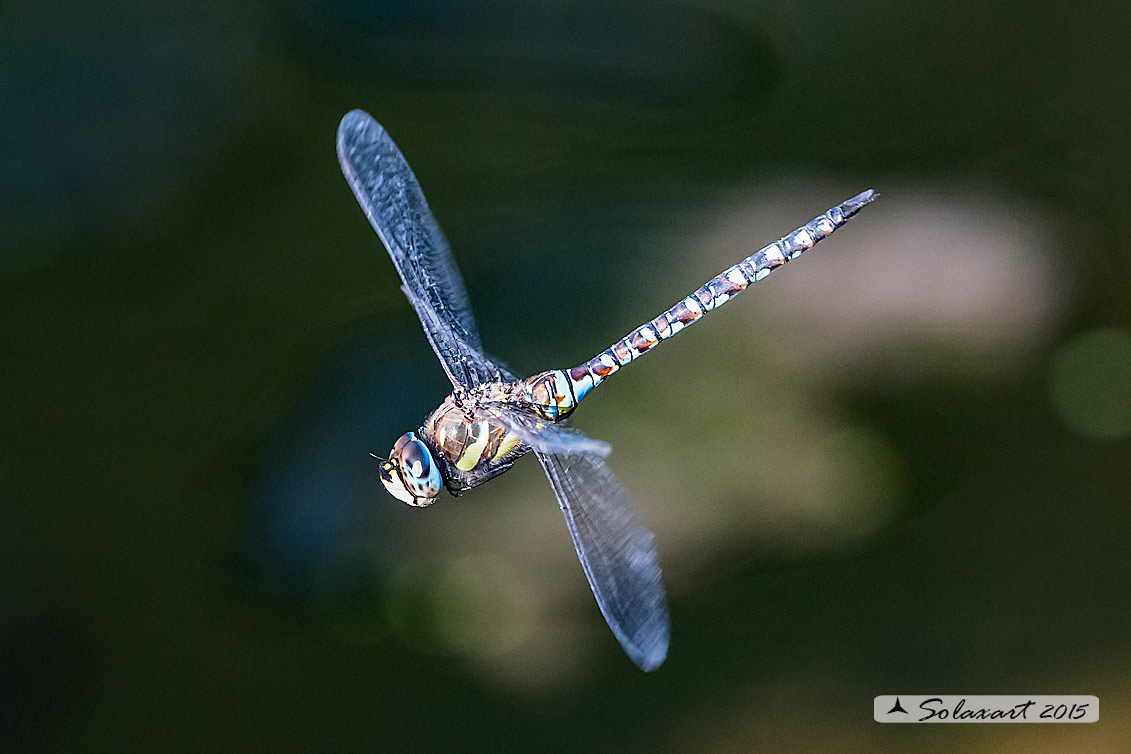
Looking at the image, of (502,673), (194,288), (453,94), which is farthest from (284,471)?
(453,94)

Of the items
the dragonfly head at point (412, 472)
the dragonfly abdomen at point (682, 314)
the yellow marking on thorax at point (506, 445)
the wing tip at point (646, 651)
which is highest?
the dragonfly abdomen at point (682, 314)

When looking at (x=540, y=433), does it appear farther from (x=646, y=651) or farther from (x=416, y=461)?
(x=646, y=651)

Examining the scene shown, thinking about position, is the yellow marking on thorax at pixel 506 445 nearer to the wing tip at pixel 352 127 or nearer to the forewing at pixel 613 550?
the forewing at pixel 613 550

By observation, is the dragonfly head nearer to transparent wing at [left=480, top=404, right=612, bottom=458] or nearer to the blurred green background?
transparent wing at [left=480, top=404, right=612, bottom=458]

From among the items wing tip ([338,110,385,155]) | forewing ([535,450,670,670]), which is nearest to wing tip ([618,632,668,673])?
forewing ([535,450,670,670])

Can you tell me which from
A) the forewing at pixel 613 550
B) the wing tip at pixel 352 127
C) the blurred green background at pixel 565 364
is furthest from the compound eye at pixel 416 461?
the wing tip at pixel 352 127

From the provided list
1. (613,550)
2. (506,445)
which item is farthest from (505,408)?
(613,550)
